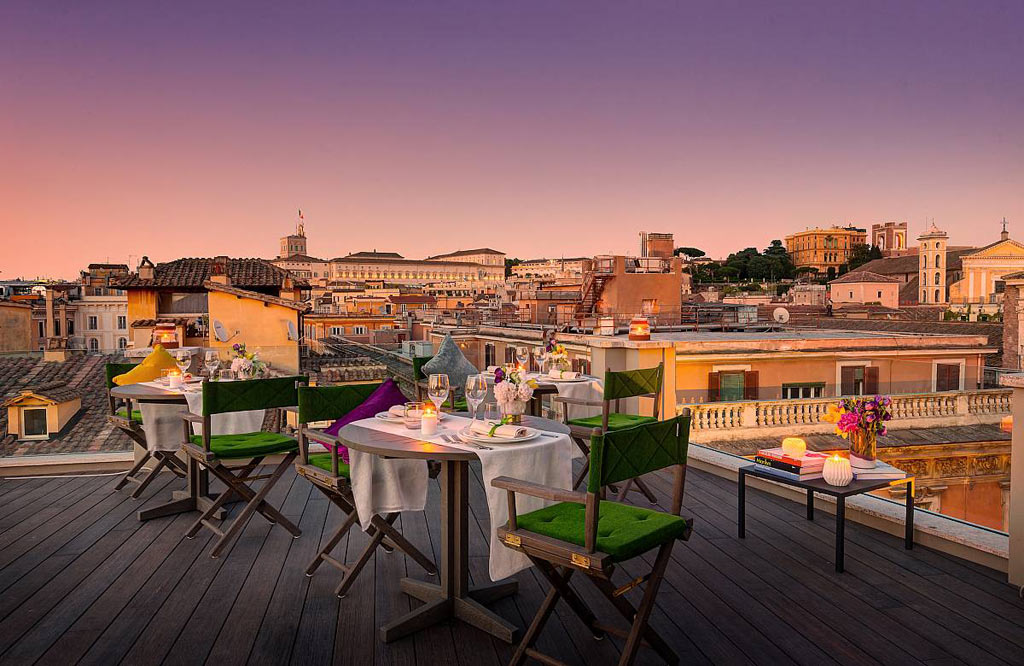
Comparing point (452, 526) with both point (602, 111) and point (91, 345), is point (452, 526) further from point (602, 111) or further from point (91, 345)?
point (91, 345)

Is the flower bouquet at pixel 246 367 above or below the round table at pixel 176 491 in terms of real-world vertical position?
above

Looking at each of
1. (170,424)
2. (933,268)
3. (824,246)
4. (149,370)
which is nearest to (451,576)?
(170,424)

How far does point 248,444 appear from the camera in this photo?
3846 millimetres

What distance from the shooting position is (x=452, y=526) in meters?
2.80

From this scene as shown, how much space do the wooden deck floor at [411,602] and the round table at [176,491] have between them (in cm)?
11

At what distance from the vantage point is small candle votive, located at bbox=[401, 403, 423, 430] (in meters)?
2.85

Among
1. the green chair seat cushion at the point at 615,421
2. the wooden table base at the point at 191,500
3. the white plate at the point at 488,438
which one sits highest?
the white plate at the point at 488,438

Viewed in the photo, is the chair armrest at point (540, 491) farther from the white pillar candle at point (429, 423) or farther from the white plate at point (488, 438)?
the white pillar candle at point (429, 423)

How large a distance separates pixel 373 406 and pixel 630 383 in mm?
1925

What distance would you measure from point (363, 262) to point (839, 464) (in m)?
116

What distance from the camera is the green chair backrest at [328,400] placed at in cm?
328

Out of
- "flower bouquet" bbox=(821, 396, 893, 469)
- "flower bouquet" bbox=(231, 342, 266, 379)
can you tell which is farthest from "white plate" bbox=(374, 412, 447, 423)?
"flower bouquet" bbox=(821, 396, 893, 469)

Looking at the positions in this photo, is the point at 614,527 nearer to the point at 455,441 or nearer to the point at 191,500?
the point at 455,441

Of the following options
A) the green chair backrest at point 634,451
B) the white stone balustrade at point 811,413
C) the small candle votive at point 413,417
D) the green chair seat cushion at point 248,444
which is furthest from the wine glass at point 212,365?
the white stone balustrade at point 811,413
